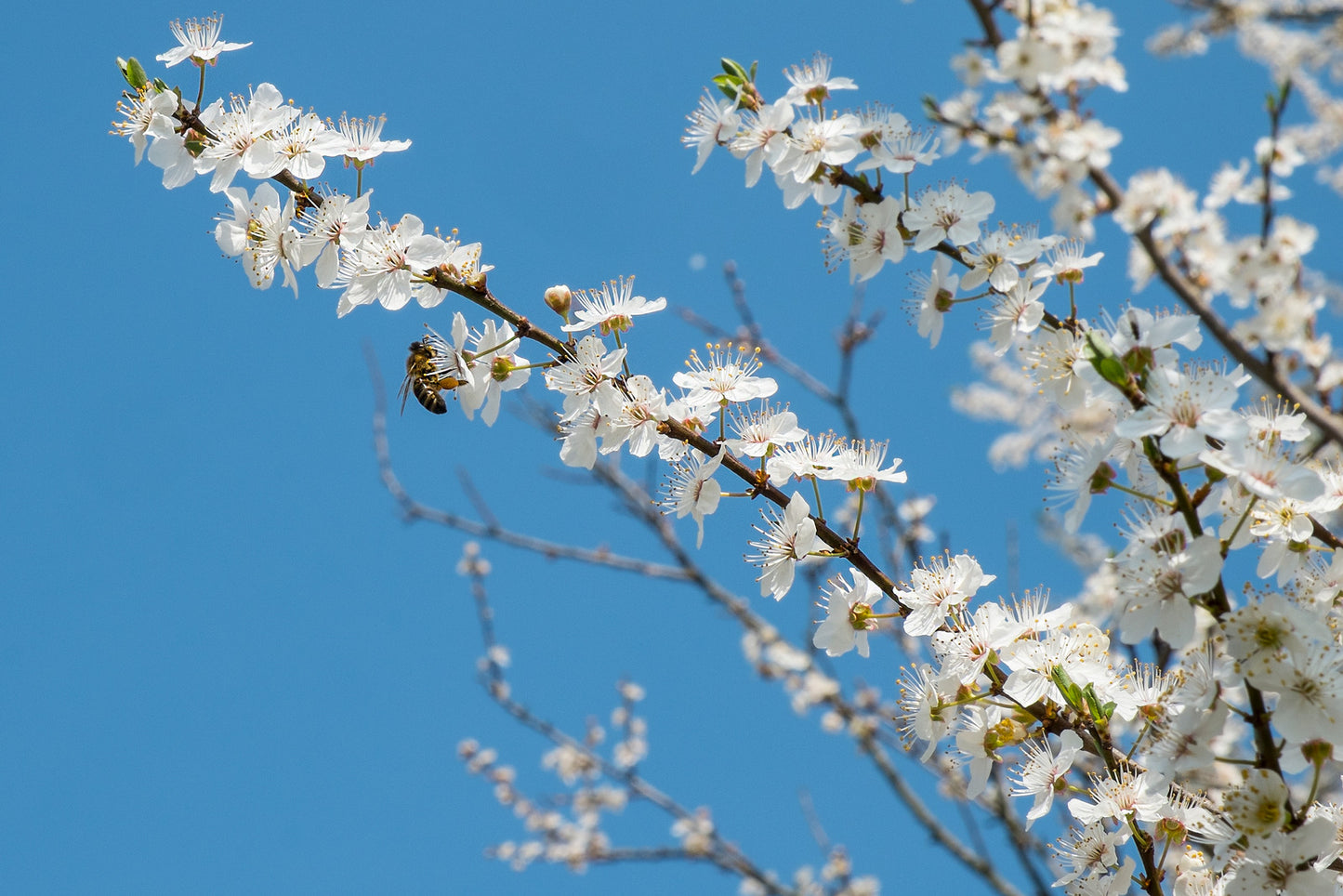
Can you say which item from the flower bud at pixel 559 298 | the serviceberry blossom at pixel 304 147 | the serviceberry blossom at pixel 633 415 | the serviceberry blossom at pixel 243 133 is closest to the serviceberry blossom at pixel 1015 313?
the serviceberry blossom at pixel 633 415

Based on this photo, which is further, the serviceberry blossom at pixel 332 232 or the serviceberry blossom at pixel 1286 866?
the serviceberry blossom at pixel 332 232

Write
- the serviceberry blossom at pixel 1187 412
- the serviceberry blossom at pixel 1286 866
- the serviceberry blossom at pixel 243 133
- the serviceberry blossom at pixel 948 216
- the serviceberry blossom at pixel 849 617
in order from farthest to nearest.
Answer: the serviceberry blossom at pixel 948 216, the serviceberry blossom at pixel 243 133, the serviceberry blossom at pixel 849 617, the serviceberry blossom at pixel 1286 866, the serviceberry blossom at pixel 1187 412

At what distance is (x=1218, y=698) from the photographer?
1.47 m

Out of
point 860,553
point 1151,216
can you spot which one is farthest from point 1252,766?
point 1151,216

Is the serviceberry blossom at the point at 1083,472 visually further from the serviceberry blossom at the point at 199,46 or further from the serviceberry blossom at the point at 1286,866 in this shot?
the serviceberry blossom at the point at 199,46

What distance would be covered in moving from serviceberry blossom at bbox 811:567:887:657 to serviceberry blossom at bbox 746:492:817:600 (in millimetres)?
100

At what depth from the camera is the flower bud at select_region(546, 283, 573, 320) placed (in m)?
1.89

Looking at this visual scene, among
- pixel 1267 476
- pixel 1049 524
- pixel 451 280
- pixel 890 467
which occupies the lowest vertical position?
pixel 1267 476

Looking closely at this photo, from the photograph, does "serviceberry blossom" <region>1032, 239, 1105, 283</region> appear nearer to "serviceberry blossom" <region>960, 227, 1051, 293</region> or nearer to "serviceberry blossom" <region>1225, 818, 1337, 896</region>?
"serviceberry blossom" <region>960, 227, 1051, 293</region>

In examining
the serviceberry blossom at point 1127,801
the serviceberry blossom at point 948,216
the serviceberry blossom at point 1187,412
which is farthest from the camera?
the serviceberry blossom at point 948,216

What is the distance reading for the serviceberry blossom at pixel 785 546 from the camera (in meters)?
1.75

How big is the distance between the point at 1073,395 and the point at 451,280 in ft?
4.16

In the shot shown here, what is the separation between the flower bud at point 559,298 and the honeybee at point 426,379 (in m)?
0.25

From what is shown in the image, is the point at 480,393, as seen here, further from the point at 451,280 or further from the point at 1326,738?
the point at 1326,738
